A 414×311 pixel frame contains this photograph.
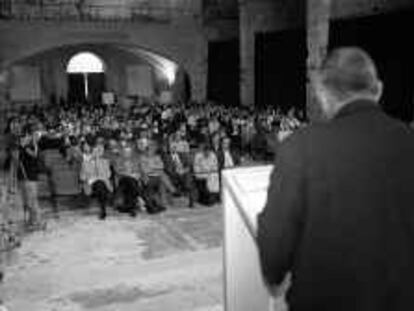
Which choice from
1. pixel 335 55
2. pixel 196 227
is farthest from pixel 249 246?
pixel 196 227

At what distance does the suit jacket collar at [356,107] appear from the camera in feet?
7.20

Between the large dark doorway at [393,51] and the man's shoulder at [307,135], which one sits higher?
the large dark doorway at [393,51]

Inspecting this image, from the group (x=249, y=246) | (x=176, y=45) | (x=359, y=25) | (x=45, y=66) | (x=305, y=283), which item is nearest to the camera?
Answer: (x=305, y=283)

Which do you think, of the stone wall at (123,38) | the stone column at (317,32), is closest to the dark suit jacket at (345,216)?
the stone column at (317,32)

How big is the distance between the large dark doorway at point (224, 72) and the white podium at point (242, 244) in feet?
68.8

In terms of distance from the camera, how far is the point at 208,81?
1005 inches

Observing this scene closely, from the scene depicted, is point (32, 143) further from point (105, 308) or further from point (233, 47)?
point (233, 47)

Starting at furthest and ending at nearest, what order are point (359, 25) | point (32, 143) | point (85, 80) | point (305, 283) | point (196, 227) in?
point (85, 80) < point (359, 25) < point (32, 143) < point (196, 227) < point (305, 283)

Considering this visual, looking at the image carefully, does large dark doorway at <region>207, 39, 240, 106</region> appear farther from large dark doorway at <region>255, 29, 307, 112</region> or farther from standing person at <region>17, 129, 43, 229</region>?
standing person at <region>17, 129, 43, 229</region>

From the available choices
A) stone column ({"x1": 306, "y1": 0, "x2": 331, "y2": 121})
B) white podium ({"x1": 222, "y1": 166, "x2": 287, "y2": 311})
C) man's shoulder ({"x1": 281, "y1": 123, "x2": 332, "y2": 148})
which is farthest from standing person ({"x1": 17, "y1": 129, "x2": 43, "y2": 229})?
stone column ({"x1": 306, "y1": 0, "x2": 331, "y2": 121})

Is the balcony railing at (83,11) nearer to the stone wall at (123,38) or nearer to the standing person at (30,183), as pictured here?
the stone wall at (123,38)

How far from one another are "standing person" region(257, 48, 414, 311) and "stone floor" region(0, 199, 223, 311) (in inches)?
161

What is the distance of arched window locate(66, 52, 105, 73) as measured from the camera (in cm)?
2979

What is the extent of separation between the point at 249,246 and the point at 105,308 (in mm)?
3922
